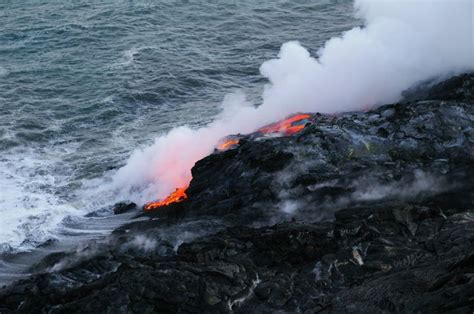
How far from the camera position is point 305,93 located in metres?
27.3

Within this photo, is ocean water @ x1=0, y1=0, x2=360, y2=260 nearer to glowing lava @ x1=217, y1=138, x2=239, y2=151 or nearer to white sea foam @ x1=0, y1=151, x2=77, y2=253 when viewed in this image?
white sea foam @ x1=0, y1=151, x2=77, y2=253

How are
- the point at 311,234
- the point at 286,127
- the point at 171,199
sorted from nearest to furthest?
the point at 311,234 → the point at 171,199 → the point at 286,127

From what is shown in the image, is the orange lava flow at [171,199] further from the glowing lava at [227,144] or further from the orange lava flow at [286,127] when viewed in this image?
the orange lava flow at [286,127]

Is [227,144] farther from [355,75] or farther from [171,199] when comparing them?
[355,75]

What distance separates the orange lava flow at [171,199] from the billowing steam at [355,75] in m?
1.05

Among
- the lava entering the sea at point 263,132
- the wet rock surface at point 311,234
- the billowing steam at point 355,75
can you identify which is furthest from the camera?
the billowing steam at point 355,75

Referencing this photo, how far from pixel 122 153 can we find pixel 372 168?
48.9 feet

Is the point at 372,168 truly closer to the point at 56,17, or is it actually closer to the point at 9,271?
the point at 9,271

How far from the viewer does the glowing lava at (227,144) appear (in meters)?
24.1

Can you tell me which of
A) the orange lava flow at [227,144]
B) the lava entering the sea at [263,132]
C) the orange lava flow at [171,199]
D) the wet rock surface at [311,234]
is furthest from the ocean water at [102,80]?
the orange lava flow at [227,144]

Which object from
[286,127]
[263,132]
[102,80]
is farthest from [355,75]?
[102,80]

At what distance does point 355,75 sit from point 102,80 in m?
18.1

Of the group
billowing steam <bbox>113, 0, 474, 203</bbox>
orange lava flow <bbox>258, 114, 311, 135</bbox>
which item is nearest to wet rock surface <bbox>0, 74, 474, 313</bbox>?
orange lava flow <bbox>258, 114, 311, 135</bbox>

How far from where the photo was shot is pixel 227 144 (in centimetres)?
2459
